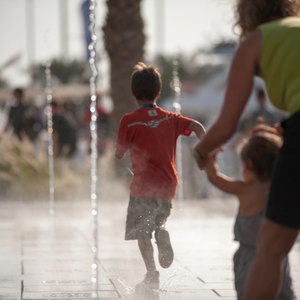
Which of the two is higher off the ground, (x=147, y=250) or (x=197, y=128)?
(x=197, y=128)

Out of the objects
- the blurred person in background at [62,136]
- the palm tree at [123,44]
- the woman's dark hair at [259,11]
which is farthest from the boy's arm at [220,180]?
the blurred person in background at [62,136]

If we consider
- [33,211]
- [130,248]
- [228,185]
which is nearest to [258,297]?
[228,185]

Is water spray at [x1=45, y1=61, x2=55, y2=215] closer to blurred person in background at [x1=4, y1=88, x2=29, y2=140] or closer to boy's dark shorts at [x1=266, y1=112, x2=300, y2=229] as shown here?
blurred person in background at [x1=4, y1=88, x2=29, y2=140]

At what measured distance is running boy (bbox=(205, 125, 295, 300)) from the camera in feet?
18.6

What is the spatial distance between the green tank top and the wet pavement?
2.53 m

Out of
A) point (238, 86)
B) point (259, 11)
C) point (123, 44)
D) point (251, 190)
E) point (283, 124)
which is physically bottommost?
point (123, 44)

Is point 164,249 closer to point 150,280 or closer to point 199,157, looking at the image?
point 150,280

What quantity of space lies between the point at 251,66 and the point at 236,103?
0.54 ft

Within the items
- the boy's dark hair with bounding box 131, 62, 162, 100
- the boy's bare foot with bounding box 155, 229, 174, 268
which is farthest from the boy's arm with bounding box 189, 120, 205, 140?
the boy's bare foot with bounding box 155, 229, 174, 268

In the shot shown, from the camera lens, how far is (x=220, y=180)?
5605 millimetres

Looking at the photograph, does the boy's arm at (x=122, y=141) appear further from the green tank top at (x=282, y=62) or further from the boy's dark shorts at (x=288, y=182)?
the boy's dark shorts at (x=288, y=182)

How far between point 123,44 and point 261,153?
13.9m

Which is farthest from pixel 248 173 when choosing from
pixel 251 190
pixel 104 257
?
pixel 104 257

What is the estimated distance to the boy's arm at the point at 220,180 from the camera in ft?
18.1
